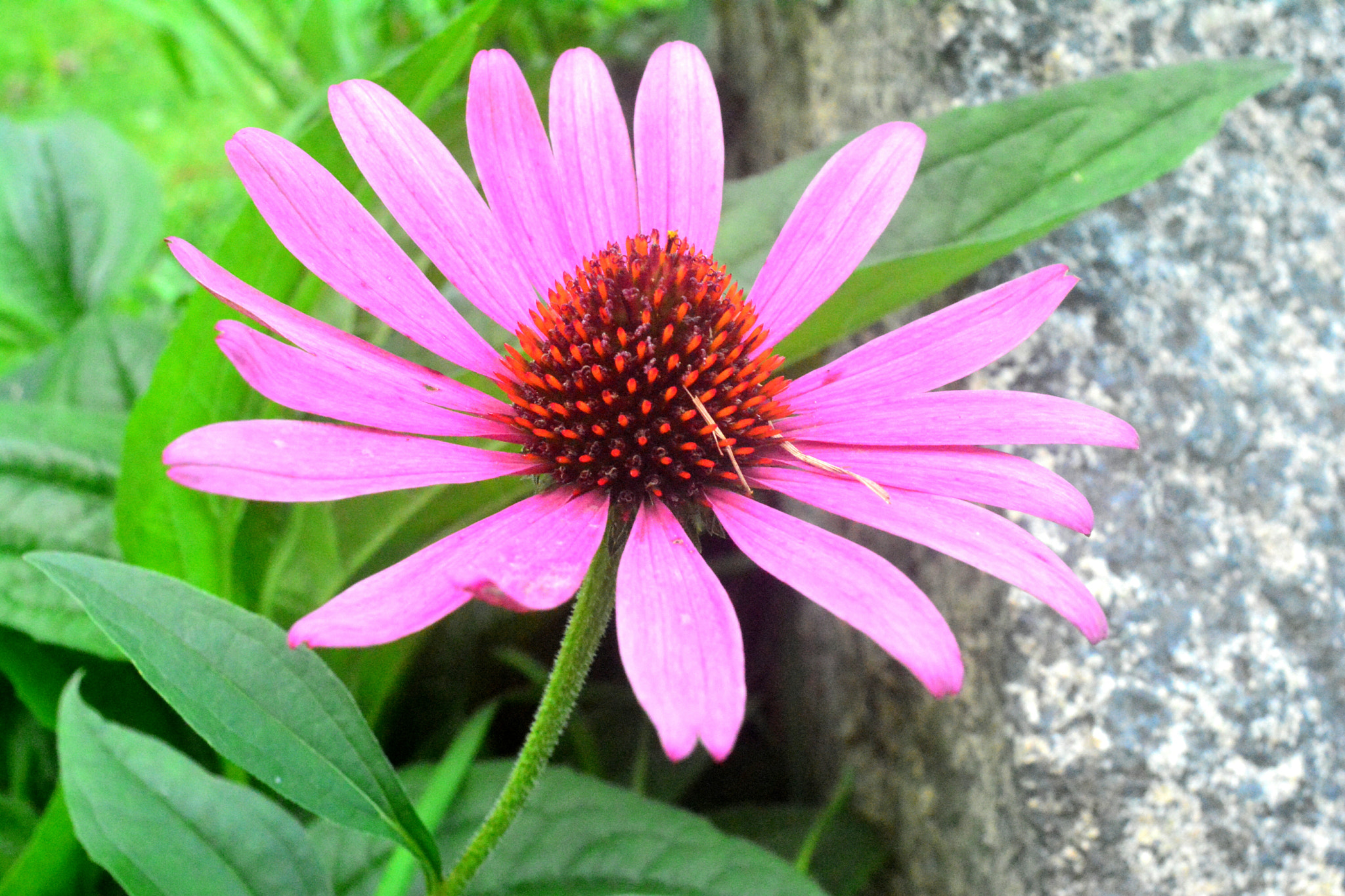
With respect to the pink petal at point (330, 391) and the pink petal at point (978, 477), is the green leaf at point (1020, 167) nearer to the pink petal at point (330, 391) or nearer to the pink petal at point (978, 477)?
the pink petal at point (978, 477)

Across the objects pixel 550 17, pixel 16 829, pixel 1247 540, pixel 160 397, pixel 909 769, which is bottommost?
pixel 909 769

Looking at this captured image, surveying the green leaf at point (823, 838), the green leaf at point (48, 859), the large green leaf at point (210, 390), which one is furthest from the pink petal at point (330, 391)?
the green leaf at point (823, 838)

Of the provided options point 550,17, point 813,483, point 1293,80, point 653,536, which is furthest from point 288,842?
point 550,17

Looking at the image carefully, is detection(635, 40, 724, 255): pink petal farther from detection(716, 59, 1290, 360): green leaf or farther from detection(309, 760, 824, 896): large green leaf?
detection(309, 760, 824, 896): large green leaf

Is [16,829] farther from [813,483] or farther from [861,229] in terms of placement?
[861,229]

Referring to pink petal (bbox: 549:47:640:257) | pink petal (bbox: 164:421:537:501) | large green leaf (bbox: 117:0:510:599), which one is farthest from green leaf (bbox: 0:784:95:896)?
pink petal (bbox: 549:47:640:257)

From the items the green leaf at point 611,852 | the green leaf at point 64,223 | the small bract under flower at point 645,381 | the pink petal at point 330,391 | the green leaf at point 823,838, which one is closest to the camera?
the pink petal at point 330,391
